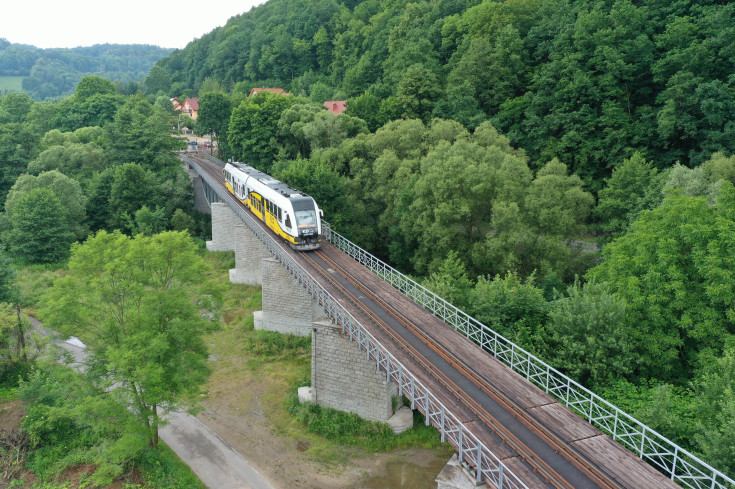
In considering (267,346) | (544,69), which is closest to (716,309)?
(267,346)

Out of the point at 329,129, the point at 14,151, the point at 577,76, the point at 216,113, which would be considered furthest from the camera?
the point at 216,113

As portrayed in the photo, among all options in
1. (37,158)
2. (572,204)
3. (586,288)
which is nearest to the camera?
(586,288)

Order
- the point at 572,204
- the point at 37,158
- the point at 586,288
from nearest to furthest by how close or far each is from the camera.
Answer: the point at 586,288 < the point at 572,204 < the point at 37,158

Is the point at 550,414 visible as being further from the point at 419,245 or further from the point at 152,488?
the point at 419,245

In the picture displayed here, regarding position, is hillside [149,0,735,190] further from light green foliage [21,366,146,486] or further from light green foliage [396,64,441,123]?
light green foliage [21,366,146,486]

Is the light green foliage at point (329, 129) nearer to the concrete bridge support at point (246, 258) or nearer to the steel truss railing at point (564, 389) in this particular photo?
the concrete bridge support at point (246, 258)

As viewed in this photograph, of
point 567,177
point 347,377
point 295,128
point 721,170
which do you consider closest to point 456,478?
point 347,377

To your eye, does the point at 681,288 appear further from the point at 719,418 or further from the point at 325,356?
the point at 325,356
